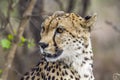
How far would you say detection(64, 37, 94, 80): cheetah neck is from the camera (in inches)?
272

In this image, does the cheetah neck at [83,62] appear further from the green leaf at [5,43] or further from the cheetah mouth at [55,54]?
the green leaf at [5,43]

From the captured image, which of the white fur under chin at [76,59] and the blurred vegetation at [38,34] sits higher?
the blurred vegetation at [38,34]

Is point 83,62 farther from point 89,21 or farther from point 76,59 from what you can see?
point 89,21

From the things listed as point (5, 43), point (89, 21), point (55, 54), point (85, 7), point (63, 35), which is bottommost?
point (55, 54)

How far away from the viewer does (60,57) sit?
6762 mm

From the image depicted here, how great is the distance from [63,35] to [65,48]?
0.49ft

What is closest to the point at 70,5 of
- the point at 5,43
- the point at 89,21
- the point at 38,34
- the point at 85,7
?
the point at 85,7

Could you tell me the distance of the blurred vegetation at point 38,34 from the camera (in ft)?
30.1

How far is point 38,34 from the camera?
11492mm

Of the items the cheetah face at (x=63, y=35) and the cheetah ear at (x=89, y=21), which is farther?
the cheetah ear at (x=89, y=21)

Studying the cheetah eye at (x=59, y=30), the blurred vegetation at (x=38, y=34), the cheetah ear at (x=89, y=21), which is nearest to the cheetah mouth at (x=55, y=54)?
the cheetah eye at (x=59, y=30)

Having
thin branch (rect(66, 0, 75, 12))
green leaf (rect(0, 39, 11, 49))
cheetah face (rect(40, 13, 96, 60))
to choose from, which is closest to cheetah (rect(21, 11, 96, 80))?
cheetah face (rect(40, 13, 96, 60))

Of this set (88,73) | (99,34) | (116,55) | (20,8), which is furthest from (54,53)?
(99,34)

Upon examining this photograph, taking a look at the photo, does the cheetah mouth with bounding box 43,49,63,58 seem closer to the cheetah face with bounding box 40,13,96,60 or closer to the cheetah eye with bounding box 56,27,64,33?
the cheetah face with bounding box 40,13,96,60
